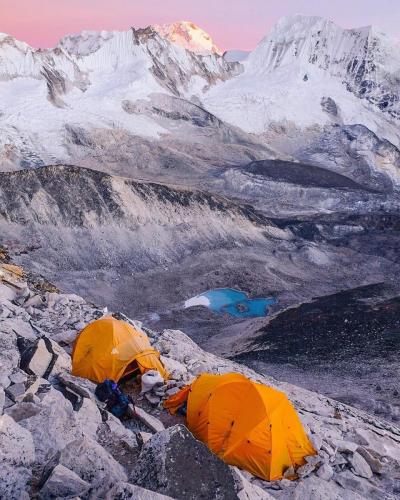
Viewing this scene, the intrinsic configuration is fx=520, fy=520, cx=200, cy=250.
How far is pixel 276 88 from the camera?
468 ft

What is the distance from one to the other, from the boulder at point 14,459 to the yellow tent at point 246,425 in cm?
412

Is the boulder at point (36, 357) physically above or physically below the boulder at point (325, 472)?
below

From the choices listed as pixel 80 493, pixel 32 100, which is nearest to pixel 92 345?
pixel 80 493

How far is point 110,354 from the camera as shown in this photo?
12.3 meters

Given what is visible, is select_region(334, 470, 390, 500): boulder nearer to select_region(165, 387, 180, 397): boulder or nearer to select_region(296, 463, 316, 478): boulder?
select_region(296, 463, 316, 478): boulder

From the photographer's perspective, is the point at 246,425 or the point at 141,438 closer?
the point at 141,438

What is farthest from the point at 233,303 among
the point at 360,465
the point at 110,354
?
the point at 360,465

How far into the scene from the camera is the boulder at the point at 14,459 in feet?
19.7

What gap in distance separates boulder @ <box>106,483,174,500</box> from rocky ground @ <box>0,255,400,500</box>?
0.04ft

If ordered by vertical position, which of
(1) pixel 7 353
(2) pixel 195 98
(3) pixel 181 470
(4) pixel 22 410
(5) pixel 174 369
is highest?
(3) pixel 181 470

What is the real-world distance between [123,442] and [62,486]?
92.4 inches

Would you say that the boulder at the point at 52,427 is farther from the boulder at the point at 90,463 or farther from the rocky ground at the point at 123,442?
the boulder at the point at 90,463

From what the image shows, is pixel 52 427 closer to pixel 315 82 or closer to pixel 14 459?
pixel 14 459

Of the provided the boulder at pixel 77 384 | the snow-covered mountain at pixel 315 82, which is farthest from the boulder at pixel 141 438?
the snow-covered mountain at pixel 315 82
